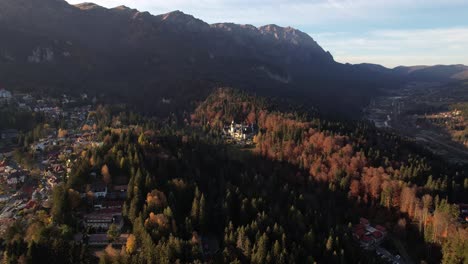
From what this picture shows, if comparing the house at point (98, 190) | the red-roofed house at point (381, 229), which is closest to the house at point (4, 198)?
the house at point (98, 190)

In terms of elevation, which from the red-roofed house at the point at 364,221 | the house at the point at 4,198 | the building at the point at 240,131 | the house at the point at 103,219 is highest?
the building at the point at 240,131

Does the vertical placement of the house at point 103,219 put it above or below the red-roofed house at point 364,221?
above

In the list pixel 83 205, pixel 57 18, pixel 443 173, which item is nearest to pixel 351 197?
pixel 443 173

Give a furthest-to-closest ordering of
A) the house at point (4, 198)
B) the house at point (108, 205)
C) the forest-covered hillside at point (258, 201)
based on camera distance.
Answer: the house at point (4, 198)
the house at point (108, 205)
the forest-covered hillside at point (258, 201)

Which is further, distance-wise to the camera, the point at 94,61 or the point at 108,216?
the point at 94,61

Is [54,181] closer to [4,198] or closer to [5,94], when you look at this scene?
[4,198]

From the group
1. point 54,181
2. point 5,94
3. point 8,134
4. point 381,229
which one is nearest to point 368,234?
point 381,229

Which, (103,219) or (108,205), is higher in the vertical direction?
(108,205)

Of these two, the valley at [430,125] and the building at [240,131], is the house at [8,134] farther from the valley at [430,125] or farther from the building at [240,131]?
the valley at [430,125]

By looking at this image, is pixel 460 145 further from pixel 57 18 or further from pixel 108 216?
pixel 57 18

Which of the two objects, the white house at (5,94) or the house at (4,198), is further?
the white house at (5,94)

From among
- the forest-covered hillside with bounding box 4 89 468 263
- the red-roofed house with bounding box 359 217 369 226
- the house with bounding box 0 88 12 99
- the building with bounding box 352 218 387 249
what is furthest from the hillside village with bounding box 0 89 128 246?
the red-roofed house with bounding box 359 217 369 226
